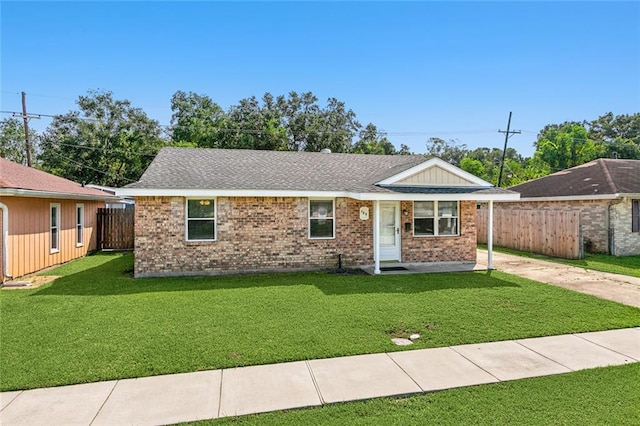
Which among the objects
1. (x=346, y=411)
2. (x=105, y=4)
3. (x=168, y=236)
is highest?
(x=105, y=4)

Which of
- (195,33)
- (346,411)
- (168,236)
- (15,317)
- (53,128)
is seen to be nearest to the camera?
(346,411)

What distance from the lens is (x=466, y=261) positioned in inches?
497

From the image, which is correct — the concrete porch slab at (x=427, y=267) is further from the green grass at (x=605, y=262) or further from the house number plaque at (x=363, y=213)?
the green grass at (x=605, y=262)

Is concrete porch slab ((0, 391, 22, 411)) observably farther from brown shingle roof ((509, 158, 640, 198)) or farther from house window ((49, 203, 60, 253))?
brown shingle roof ((509, 158, 640, 198))

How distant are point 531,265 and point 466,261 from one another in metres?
2.13

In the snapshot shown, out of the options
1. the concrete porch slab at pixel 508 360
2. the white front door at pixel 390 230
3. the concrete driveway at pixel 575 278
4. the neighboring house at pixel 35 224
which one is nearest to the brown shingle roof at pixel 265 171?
the white front door at pixel 390 230

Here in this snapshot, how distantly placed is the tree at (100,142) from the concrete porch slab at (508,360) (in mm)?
31755

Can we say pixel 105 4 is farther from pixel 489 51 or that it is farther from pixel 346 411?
pixel 489 51

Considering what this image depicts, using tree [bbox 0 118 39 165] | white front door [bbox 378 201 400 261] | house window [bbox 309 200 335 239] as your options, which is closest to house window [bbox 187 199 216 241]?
house window [bbox 309 200 335 239]

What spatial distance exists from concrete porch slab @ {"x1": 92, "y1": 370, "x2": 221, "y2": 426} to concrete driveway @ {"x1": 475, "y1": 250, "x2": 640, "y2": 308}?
8553mm

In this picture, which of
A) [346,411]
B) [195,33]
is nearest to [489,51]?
[195,33]

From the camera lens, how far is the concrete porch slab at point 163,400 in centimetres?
365

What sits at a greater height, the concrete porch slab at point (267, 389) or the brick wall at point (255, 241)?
the brick wall at point (255, 241)

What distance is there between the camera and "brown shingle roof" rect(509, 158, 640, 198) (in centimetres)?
1533
